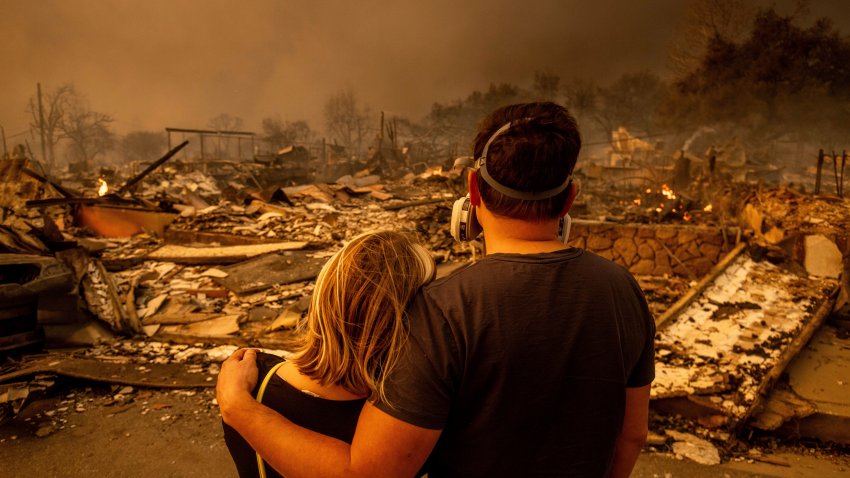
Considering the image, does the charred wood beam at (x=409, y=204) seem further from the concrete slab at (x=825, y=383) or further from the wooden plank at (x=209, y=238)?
the concrete slab at (x=825, y=383)

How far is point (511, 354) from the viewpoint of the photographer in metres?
0.93

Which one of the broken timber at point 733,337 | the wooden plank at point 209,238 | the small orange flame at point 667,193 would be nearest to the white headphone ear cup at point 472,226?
the broken timber at point 733,337

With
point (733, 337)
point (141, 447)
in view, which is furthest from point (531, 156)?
point (733, 337)

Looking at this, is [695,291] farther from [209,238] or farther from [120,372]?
[209,238]

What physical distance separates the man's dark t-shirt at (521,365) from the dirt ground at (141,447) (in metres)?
2.29

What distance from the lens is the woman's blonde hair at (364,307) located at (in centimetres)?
103

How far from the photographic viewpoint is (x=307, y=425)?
1.24m

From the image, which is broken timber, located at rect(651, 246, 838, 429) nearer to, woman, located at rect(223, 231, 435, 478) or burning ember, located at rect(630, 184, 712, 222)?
woman, located at rect(223, 231, 435, 478)

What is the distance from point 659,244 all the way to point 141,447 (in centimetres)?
709

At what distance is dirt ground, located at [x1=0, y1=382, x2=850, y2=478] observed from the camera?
2.90m

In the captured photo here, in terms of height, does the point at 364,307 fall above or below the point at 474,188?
below

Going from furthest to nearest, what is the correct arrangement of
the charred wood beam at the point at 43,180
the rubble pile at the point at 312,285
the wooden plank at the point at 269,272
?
the charred wood beam at the point at 43,180
the wooden plank at the point at 269,272
the rubble pile at the point at 312,285

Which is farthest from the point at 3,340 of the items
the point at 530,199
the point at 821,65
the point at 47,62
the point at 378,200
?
the point at 47,62

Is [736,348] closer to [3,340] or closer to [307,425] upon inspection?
[307,425]
